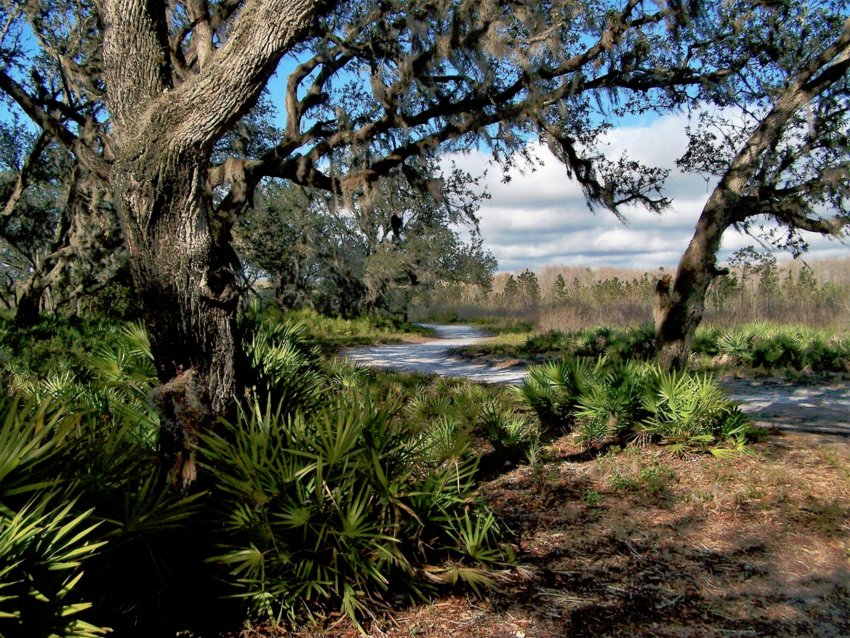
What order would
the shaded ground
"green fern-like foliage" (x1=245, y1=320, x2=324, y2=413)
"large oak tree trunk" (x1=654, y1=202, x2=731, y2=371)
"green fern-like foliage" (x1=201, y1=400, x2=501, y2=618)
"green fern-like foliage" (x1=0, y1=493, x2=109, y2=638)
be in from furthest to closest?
"large oak tree trunk" (x1=654, y1=202, x2=731, y2=371), "green fern-like foliage" (x1=245, y1=320, x2=324, y2=413), the shaded ground, "green fern-like foliage" (x1=201, y1=400, x2=501, y2=618), "green fern-like foliage" (x1=0, y1=493, x2=109, y2=638)

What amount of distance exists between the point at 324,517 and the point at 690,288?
611 cm

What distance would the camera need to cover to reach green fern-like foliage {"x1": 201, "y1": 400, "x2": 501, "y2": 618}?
3229 mm

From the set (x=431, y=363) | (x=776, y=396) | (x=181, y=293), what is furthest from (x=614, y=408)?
(x=431, y=363)

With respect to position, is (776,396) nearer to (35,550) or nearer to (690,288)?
(690,288)

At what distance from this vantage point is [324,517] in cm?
333

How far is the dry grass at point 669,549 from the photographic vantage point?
3.37m

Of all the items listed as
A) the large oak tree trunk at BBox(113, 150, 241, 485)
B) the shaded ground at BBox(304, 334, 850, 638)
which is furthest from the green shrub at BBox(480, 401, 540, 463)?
the large oak tree trunk at BBox(113, 150, 241, 485)

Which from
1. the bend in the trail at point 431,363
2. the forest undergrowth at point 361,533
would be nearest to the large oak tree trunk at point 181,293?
the forest undergrowth at point 361,533

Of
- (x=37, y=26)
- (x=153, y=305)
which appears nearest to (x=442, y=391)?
(x=153, y=305)

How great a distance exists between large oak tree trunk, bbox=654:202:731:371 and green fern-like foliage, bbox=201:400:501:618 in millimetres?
5128

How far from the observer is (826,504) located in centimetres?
474

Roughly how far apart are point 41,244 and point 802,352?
Answer: 83.4 ft

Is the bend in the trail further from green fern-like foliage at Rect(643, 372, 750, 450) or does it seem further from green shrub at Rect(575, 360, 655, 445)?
green fern-like foliage at Rect(643, 372, 750, 450)

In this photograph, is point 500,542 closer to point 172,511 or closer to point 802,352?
point 172,511
